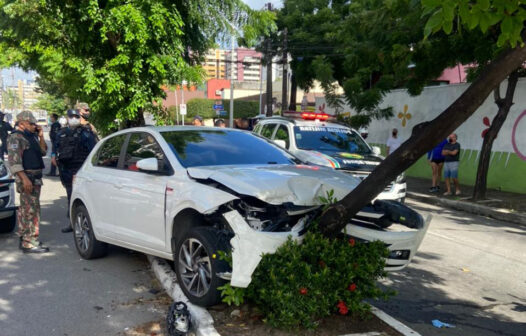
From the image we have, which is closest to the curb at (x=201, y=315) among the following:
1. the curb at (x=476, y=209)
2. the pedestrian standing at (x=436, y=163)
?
the curb at (x=476, y=209)

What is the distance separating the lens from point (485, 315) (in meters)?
4.66

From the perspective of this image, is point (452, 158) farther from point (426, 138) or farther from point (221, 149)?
point (426, 138)

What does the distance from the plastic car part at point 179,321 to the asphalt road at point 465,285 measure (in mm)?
2057

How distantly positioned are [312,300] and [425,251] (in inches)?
154

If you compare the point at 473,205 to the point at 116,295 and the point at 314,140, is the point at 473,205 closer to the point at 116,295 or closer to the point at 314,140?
the point at 314,140

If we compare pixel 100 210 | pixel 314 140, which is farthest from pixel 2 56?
pixel 100 210

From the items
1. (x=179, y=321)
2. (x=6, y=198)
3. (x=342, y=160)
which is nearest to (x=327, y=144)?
(x=342, y=160)

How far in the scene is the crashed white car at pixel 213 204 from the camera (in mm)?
4047

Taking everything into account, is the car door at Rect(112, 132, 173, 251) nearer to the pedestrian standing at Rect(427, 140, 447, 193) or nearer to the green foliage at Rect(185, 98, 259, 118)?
the pedestrian standing at Rect(427, 140, 447, 193)

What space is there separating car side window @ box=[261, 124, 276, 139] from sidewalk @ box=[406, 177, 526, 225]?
495 cm

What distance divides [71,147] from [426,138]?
20.9ft

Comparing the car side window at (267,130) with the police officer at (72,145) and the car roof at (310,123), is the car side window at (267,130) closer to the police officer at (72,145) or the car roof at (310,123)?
the car roof at (310,123)

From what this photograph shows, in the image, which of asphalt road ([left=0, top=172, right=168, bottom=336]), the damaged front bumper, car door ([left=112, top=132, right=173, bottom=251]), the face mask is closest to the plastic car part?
the damaged front bumper

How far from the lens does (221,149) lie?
17.7ft
